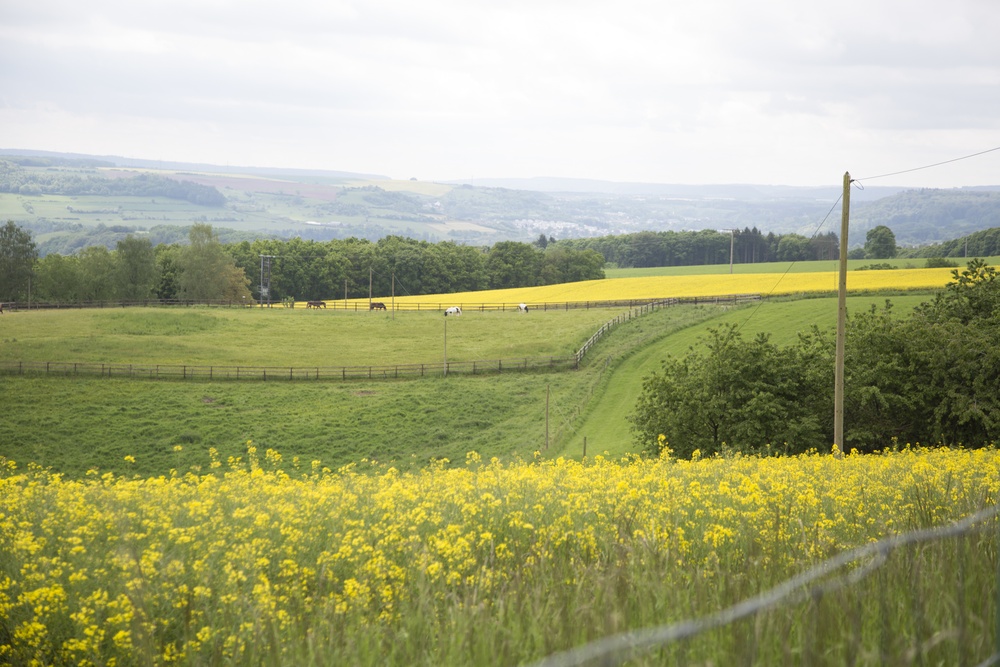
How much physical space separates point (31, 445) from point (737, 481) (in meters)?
42.7

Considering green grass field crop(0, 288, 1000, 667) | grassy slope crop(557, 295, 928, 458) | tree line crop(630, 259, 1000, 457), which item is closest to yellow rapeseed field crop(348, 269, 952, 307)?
grassy slope crop(557, 295, 928, 458)

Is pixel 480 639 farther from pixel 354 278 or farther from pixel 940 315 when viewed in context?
pixel 354 278

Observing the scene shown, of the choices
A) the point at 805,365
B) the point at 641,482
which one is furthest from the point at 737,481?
the point at 805,365

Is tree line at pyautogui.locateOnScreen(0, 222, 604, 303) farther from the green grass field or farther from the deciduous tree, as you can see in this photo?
the green grass field

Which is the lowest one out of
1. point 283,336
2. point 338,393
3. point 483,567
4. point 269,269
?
point 338,393

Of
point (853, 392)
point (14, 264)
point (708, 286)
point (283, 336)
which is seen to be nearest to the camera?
point (853, 392)

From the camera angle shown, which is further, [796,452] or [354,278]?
[354,278]

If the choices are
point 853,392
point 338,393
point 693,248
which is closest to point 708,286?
point 338,393

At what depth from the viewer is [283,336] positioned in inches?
3130

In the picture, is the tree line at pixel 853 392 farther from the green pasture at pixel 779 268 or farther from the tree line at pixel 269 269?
the tree line at pixel 269 269

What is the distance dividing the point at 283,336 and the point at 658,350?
35.6m

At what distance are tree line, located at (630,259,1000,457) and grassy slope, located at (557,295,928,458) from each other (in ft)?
17.6

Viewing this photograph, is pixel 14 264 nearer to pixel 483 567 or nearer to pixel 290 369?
pixel 290 369

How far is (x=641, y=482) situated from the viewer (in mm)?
10430
